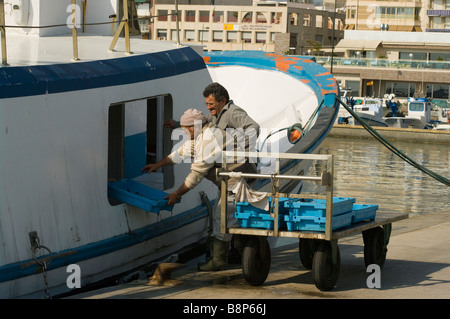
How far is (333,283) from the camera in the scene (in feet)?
26.4

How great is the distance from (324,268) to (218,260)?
1274mm

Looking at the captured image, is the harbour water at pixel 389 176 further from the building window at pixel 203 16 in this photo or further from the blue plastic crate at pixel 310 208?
the building window at pixel 203 16

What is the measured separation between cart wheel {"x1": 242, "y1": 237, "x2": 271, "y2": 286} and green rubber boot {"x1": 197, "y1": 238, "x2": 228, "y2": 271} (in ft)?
1.75

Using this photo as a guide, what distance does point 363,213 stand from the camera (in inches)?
329

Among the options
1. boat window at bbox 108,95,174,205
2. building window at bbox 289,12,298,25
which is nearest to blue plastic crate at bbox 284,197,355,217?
boat window at bbox 108,95,174,205

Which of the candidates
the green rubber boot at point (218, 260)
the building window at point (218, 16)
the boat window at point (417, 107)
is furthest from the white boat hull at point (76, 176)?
the building window at point (218, 16)

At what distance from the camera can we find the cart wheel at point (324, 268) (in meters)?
7.87

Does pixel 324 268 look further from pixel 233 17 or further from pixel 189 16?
pixel 233 17

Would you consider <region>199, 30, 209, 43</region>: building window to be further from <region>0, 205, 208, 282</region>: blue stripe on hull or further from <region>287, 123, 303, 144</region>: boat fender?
<region>0, 205, 208, 282</region>: blue stripe on hull

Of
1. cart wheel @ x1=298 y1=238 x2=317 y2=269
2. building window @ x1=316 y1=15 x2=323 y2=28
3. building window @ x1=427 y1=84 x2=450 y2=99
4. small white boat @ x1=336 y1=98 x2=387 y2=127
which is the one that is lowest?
building window @ x1=427 y1=84 x2=450 y2=99

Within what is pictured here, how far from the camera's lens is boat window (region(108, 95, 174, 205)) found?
9.59 metres

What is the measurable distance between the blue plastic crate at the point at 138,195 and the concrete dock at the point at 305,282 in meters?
0.69
